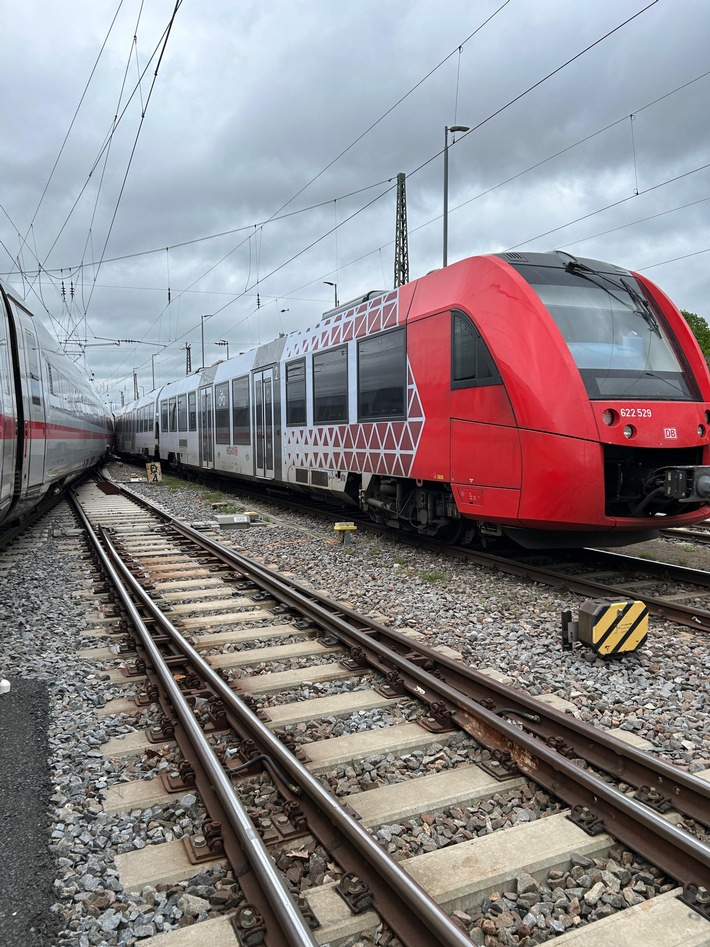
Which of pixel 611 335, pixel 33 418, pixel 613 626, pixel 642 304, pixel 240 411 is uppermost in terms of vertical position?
pixel 642 304

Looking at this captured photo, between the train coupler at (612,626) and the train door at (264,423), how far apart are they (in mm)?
9515

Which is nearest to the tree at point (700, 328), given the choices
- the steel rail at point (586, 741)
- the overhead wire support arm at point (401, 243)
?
the overhead wire support arm at point (401, 243)

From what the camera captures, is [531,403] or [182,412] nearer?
[531,403]

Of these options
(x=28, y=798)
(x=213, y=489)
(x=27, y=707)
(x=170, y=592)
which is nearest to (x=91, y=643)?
(x=27, y=707)

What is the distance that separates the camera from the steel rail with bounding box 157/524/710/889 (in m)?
2.50

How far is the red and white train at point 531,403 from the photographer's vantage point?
6188 millimetres

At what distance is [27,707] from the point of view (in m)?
4.13

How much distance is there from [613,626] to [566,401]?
2.20 meters

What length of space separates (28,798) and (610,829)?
8.37 ft

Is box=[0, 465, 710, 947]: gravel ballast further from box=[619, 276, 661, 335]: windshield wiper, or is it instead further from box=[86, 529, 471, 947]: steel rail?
box=[619, 276, 661, 335]: windshield wiper

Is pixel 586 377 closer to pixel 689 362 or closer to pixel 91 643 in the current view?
pixel 689 362

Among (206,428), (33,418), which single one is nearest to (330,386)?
(33,418)

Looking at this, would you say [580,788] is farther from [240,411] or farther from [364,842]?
[240,411]

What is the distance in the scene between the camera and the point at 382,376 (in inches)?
354
